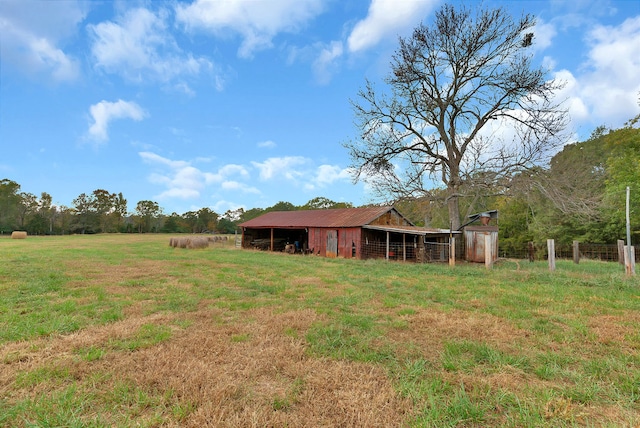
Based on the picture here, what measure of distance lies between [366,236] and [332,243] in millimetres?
2489

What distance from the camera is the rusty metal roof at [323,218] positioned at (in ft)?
64.5

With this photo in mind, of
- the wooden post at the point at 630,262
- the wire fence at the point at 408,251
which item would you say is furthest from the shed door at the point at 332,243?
the wooden post at the point at 630,262

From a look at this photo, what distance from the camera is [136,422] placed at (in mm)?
2312

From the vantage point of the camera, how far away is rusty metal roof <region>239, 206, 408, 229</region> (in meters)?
19.7

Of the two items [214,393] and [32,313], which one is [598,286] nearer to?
[214,393]

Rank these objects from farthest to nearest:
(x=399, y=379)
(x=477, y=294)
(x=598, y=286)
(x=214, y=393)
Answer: (x=598, y=286) < (x=477, y=294) < (x=399, y=379) < (x=214, y=393)

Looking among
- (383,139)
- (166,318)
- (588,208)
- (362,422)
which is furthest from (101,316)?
(588,208)

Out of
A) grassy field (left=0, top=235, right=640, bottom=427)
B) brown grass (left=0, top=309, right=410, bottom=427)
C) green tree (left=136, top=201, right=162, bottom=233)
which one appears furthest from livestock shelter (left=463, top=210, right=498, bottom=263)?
green tree (left=136, top=201, right=162, bottom=233)

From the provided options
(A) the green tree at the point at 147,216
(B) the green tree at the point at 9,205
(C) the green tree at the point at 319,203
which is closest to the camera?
(B) the green tree at the point at 9,205

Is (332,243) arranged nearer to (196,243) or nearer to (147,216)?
Answer: (196,243)

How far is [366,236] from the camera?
62.9 feet

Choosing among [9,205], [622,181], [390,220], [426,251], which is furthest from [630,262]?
[9,205]

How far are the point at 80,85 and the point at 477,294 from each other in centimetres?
2014

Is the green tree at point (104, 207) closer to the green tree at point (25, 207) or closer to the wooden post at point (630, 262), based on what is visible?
the green tree at point (25, 207)
